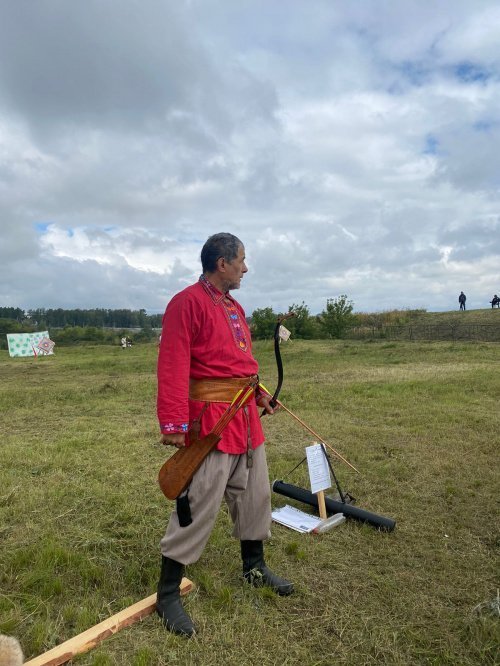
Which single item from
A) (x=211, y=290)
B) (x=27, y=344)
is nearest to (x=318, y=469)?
(x=211, y=290)

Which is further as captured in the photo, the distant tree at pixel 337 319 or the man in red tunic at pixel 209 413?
the distant tree at pixel 337 319

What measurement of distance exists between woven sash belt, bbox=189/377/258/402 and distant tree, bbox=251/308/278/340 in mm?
25608

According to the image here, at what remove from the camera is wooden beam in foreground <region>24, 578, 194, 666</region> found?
2.23 m

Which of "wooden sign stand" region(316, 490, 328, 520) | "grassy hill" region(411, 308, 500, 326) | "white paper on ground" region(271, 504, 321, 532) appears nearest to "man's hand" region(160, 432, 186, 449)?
"white paper on ground" region(271, 504, 321, 532)

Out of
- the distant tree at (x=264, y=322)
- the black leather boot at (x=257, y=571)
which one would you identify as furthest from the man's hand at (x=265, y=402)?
the distant tree at (x=264, y=322)

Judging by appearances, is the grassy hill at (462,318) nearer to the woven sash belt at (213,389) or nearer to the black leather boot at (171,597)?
the woven sash belt at (213,389)

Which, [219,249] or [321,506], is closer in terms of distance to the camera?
[219,249]

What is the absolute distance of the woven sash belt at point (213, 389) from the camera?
2639mm

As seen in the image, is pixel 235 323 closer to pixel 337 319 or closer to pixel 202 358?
pixel 202 358

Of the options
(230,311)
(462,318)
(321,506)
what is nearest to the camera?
(230,311)

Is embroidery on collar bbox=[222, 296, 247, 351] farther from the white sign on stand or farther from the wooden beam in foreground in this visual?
the white sign on stand

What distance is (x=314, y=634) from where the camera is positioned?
252 cm

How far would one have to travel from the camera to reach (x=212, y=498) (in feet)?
8.37

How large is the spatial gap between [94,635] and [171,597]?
1.34 ft
